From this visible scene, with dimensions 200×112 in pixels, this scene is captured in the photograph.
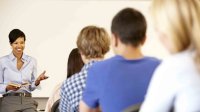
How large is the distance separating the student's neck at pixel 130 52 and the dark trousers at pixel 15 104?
2450 millimetres

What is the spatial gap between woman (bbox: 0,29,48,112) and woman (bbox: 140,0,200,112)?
2.61 metres

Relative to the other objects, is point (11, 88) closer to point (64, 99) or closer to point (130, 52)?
point (64, 99)

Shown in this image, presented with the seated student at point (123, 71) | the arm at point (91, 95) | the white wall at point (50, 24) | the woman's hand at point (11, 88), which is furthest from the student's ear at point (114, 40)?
the white wall at point (50, 24)

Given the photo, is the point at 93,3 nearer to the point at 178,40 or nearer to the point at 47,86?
the point at 47,86

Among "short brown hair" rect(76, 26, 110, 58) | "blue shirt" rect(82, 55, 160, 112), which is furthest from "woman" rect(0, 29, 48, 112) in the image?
"blue shirt" rect(82, 55, 160, 112)

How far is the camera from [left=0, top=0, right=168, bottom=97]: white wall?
4.39 metres

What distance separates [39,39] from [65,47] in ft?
1.18

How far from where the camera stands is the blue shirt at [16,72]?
3635mm

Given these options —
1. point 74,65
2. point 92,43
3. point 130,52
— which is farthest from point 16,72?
point 130,52

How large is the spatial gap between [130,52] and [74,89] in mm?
550

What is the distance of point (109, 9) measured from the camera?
4484 mm

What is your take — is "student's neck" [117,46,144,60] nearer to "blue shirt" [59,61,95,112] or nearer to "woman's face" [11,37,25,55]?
"blue shirt" [59,61,95,112]

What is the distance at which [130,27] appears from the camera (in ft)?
4.14

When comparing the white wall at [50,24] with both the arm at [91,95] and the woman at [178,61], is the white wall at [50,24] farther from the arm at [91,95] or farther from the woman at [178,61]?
the woman at [178,61]
